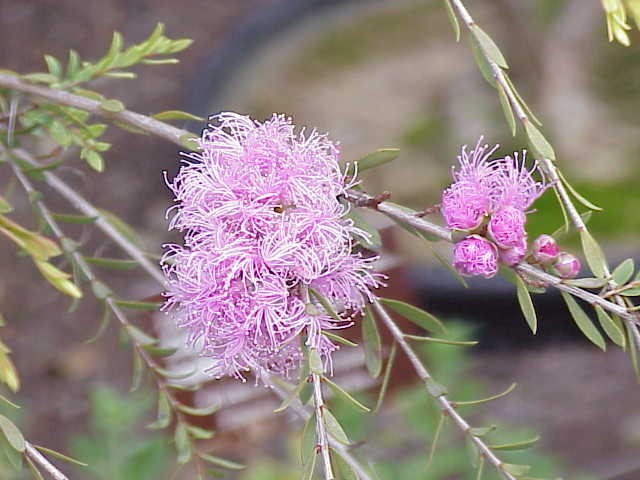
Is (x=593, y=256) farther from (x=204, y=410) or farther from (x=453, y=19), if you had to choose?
(x=204, y=410)

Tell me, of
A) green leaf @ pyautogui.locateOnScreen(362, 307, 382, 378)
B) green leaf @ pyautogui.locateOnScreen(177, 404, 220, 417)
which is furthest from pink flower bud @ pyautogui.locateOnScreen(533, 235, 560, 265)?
green leaf @ pyautogui.locateOnScreen(177, 404, 220, 417)

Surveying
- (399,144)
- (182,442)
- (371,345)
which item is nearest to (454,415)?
(371,345)

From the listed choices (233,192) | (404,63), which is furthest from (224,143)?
(404,63)

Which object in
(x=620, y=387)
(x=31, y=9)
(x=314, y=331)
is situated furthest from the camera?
(x=31, y=9)

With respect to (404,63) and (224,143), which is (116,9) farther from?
(224,143)

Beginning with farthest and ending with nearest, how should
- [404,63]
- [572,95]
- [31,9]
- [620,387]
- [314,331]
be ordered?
[31,9]
[404,63]
[572,95]
[620,387]
[314,331]

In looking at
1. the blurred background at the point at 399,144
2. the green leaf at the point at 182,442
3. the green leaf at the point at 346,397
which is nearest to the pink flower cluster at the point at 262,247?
the green leaf at the point at 346,397

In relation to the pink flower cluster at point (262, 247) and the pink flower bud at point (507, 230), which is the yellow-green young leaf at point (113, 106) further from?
the pink flower bud at point (507, 230)
